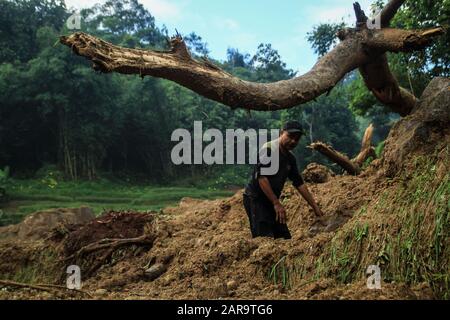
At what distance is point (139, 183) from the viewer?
24641 mm

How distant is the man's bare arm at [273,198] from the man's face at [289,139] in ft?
1.17

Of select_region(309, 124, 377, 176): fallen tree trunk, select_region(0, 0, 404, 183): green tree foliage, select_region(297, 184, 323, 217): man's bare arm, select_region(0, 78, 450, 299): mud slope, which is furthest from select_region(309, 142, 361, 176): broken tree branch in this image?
select_region(0, 0, 404, 183): green tree foliage

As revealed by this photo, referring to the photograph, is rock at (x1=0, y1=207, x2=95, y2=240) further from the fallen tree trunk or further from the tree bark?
the tree bark

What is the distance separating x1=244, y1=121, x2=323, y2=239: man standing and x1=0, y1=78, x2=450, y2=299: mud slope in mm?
185

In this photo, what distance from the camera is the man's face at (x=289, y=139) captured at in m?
4.42

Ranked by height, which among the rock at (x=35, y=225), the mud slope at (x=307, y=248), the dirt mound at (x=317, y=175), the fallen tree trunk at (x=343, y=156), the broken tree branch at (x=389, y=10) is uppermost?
the broken tree branch at (x=389, y=10)

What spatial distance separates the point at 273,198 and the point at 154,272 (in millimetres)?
1337

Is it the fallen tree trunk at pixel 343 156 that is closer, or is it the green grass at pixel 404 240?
the green grass at pixel 404 240

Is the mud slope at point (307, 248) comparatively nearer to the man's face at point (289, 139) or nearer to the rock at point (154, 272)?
the rock at point (154, 272)

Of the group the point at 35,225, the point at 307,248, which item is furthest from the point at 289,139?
the point at 35,225

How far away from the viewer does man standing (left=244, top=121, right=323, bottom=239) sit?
175 inches

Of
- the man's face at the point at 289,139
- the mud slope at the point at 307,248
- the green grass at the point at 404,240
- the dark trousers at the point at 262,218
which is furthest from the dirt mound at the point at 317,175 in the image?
the green grass at the point at 404,240
